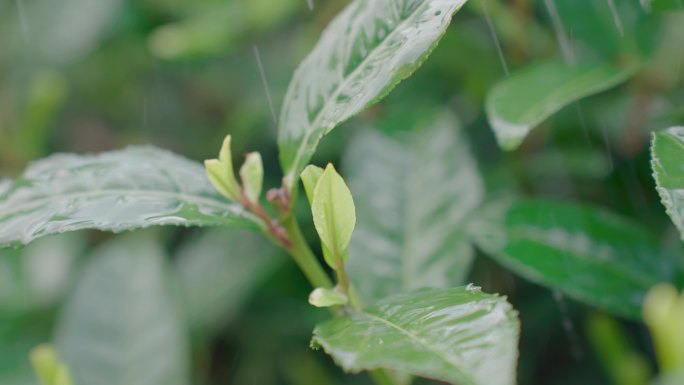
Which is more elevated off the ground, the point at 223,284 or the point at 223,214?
the point at 223,214

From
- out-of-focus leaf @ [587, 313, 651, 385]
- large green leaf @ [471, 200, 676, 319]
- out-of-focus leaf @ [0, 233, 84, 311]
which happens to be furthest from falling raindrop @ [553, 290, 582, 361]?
out-of-focus leaf @ [0, 233, 84, 311]

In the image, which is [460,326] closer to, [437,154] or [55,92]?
[437,154]

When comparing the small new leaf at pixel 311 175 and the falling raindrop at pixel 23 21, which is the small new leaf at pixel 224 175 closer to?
the small new leaf at pixel 311 175

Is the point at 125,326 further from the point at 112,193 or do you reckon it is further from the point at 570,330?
the point at 570,330

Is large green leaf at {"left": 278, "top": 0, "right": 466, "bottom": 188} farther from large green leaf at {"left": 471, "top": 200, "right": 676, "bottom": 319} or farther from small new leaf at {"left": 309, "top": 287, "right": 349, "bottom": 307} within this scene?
large green leaf at {"left": 471, "top": 200, "right": 676, "bottom": 319}

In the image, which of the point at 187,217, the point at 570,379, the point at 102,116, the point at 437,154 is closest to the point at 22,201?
the point at 187,217

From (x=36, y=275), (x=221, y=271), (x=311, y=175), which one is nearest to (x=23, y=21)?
(x=36, y=275)
